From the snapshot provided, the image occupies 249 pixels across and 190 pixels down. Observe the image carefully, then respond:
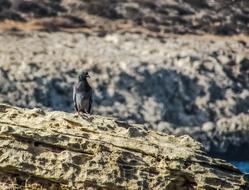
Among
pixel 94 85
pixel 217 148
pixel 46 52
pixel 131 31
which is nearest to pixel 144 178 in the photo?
pixel 217 148

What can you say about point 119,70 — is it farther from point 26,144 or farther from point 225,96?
point 26,144

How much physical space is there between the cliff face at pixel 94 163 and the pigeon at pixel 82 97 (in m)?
3.69

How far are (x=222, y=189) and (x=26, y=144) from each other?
123 inches

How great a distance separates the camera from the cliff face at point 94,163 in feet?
46.8

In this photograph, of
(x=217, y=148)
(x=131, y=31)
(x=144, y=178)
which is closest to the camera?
(x=144, y=178)

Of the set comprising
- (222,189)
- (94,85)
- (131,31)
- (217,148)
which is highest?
(131,31)

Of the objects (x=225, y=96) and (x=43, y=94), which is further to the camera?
(x=225, y=96)

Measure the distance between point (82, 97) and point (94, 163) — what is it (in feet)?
13.9

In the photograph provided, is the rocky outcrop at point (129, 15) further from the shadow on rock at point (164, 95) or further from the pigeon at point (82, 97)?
the pigeon at point (82, 97)

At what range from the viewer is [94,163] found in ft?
47.0

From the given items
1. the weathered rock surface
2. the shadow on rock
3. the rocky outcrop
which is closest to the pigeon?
the weathered rock surface

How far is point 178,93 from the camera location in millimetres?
48844

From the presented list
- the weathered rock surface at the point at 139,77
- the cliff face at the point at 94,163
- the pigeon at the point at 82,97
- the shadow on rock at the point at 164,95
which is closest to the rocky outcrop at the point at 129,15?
the weathered rock surface at the point at 139,77

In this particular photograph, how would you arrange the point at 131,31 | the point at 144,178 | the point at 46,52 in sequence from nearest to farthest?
the point at 144,178 < the point at 46,52 < the point at 131,31
